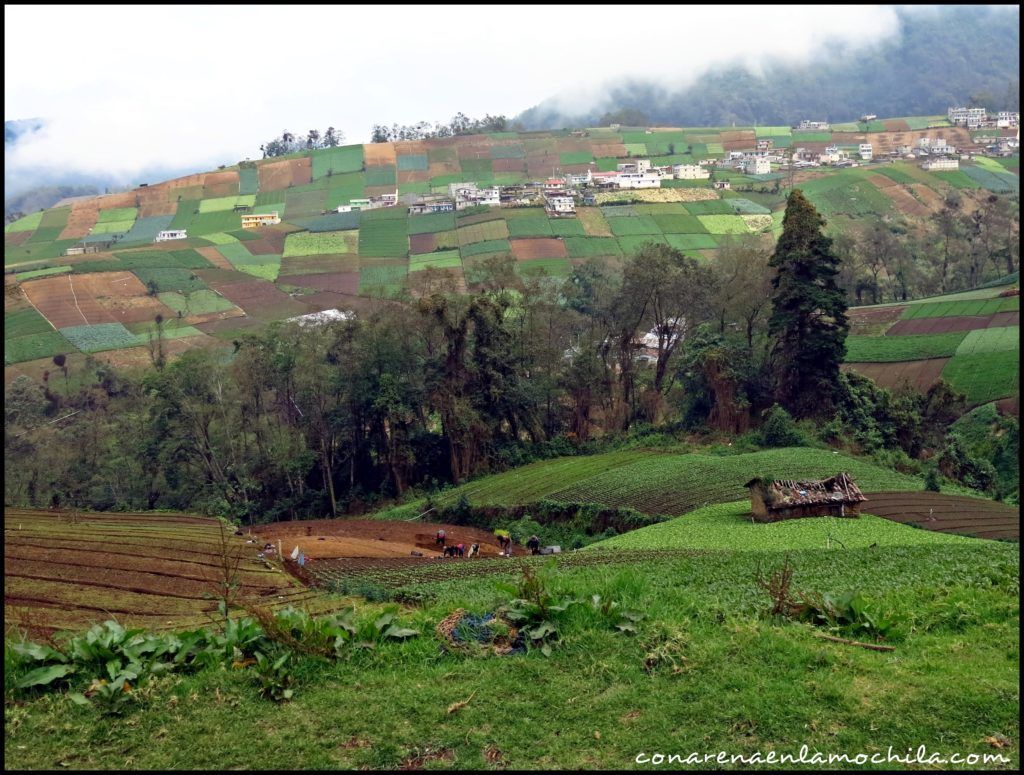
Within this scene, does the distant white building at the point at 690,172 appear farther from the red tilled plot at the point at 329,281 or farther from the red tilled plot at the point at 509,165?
the red tilled plot at the point at 329,281

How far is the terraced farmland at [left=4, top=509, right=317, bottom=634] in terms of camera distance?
50.4ft

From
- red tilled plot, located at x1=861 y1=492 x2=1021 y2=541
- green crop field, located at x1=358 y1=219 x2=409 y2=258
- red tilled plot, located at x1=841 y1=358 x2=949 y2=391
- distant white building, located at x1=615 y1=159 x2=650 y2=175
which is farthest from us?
distant white building, located at x1=615 y1=159 x2=650 y2=175

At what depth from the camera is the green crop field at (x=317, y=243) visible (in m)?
99.9

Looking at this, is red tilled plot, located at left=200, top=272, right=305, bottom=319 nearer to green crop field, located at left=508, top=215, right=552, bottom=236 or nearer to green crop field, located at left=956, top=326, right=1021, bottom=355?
green crop field, located at left=508, top=215, right=552, bottom=236

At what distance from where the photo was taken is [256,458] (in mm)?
45156

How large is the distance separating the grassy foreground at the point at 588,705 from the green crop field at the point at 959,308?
4859 centimetres

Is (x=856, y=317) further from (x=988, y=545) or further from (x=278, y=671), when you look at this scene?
(x=278, y=671)

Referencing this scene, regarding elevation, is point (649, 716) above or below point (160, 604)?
above

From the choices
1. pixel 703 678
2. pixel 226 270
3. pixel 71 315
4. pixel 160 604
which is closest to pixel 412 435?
pixel 160 604

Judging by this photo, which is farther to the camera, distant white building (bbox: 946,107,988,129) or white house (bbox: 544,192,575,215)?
distant white building (bbox: 946,107,988,129)

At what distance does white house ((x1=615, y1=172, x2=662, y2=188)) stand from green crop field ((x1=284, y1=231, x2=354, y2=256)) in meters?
37.4

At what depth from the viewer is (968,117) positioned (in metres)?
154

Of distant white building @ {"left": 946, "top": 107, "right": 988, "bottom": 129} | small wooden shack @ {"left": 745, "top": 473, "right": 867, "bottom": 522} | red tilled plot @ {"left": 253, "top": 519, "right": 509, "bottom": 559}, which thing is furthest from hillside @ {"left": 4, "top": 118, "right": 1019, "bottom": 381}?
small wooden shack @ {"left": 745, "top": 473, "right": 867, "bottom": 522}

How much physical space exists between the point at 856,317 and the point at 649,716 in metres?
55.6
